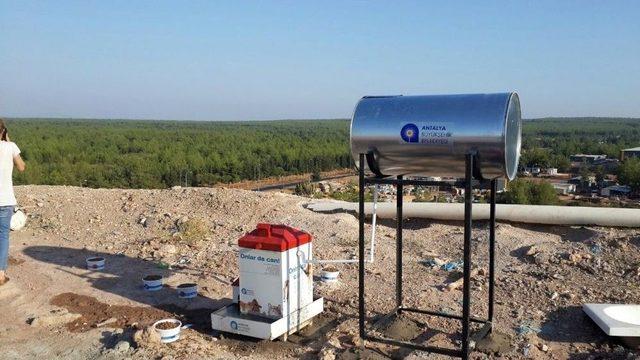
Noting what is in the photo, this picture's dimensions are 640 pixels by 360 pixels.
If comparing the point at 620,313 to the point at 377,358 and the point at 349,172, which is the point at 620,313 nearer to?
the point at 377,358

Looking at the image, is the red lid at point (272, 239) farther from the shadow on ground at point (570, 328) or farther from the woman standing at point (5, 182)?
the woman standing at point (5, 182)

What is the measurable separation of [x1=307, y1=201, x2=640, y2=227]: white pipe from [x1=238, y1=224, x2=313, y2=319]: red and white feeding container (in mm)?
4799

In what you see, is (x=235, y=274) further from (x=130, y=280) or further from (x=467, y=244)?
(x=467, y=244)

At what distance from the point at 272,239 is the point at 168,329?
1.22 m

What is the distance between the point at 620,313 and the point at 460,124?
2582 mm

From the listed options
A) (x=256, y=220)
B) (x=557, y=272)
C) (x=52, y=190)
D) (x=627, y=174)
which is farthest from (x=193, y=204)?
(x=627, y=174)

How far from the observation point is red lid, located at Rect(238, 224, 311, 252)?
4.86m

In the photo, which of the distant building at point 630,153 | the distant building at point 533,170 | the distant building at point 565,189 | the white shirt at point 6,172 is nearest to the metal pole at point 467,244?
the white shirt at point 6,172

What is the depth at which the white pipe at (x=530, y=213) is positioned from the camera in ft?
28.3

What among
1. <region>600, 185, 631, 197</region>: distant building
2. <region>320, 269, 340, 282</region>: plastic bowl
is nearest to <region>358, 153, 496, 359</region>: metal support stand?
<region>320, 269, 340, 282</region>: plastic bowl

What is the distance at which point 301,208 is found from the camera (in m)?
10.3

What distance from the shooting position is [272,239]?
Result: 4898 mm

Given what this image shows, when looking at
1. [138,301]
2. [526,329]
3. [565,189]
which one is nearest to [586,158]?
[565,189]

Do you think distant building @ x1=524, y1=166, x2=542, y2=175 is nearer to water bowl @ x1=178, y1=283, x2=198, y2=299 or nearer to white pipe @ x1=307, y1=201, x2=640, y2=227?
white pipe @ x1=307, y1=201, x2=640, y2=227
